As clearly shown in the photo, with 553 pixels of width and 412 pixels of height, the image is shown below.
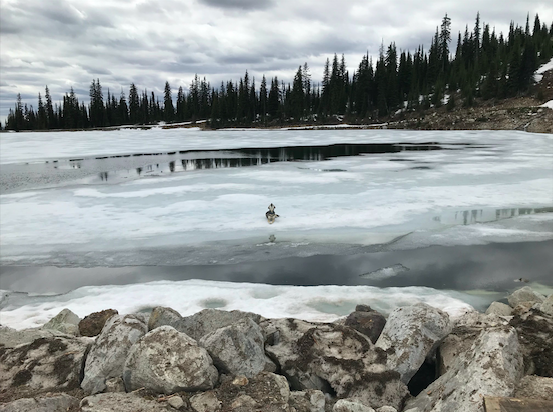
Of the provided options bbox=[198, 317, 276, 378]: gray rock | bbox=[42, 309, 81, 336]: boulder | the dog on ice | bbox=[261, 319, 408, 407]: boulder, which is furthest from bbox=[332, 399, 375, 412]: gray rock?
the dog on ice

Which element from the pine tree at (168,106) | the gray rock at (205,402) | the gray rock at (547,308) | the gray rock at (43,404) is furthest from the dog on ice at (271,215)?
the pine tree at (168,106)

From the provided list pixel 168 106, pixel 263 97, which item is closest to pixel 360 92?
pixel 263 97

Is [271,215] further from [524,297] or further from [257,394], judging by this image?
[257,394]

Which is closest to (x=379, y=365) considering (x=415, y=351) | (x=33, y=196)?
(x=415, y=351)

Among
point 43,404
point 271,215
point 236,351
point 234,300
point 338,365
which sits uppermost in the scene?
point 271,215

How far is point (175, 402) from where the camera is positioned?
2961 mm

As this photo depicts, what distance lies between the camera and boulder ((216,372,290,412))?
2959 millimetres

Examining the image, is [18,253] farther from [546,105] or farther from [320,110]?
[320,110]

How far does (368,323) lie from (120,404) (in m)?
2.60

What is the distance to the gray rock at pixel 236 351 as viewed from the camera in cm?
342

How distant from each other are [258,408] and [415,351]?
5.38 ft

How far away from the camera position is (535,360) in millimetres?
3576

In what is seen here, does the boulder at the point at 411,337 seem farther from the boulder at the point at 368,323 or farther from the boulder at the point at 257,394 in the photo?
the boulder at the point at 257,394

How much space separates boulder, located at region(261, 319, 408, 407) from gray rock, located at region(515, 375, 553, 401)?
944 mm
